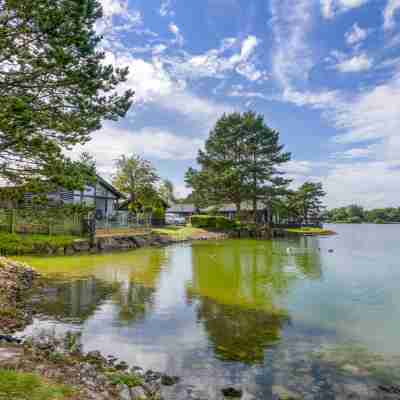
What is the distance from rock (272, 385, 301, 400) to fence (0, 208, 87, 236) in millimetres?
7508

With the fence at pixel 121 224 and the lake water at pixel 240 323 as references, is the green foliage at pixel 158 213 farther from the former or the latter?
the lake water at pixel 240 323

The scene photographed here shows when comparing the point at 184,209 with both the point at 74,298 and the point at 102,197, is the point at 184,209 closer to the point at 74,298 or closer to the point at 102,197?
the point at 102,197

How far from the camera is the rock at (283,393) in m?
4.49

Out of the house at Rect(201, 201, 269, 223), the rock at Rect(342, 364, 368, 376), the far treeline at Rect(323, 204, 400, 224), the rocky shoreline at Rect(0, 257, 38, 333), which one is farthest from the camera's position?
the far treeline at Rect(323, 204, 400, 224)

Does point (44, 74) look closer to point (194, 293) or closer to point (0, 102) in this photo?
point (0, 102)

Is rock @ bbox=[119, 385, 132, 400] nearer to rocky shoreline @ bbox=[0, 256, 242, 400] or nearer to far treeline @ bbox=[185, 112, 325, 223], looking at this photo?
rocky shoreline @ bbox=[0, 256, 242, 400]

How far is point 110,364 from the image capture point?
17.6 feet

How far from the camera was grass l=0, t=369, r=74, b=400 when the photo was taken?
10.7 feet

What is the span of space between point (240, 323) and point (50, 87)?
27.0 feet

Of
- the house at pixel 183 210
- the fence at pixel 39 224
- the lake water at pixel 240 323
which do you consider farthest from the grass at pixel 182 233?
the house at pixel 183 210

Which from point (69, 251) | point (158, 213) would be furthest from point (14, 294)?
point (158, 213)

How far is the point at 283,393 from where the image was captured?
4602 mm

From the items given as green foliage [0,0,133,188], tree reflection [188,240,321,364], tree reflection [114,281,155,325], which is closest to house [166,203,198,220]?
tree reflection [188,240,321,364]

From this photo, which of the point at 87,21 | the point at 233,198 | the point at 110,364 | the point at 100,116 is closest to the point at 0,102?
the point at 100,116
